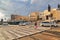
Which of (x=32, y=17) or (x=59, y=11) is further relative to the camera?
(x=32, y=17)

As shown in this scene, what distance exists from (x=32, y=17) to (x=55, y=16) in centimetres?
5419

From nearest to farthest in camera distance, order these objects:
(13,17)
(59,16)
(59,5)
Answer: (59,16) → (59,5) → (13,17)

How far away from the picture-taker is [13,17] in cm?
19288

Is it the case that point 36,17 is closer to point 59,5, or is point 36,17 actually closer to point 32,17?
point 32,17

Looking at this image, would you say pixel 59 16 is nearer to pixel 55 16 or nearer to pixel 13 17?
pixel 55 16

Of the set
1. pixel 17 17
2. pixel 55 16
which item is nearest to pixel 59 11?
pixel 55 16

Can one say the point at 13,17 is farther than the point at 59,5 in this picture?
Yes

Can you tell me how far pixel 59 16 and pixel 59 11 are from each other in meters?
5.66

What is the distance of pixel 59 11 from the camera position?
120m

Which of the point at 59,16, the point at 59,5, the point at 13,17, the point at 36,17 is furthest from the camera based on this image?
the point at 13,17

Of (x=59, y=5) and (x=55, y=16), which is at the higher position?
(x=59, y=5)

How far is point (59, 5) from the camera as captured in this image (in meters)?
128

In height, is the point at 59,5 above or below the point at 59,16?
above

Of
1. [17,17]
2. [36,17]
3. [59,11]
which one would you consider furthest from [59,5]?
[17,17]
